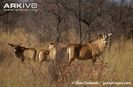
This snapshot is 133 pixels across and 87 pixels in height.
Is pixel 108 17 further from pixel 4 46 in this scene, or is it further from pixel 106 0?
pixel 4 46

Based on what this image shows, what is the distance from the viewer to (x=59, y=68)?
7285 mm

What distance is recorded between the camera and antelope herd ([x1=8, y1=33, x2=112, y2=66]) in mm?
7176

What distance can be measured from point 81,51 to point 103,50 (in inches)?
15.3

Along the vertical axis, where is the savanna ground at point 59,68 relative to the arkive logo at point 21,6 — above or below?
below

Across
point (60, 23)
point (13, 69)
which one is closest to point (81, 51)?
point (60, 23)

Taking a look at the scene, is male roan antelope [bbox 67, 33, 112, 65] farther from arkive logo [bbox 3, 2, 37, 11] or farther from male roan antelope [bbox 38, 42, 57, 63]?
arkive logo [bbox 3, 2, 37, 11]

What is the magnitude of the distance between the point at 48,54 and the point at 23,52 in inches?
17.6

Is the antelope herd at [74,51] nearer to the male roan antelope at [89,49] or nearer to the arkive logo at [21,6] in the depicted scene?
the male roan antelope at [89,49]

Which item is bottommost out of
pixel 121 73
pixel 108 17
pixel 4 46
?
pixel 121 73

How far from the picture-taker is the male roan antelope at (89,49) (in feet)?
23.5

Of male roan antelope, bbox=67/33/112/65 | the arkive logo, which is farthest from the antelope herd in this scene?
the arkive logo

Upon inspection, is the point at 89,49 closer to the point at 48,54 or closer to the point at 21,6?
the point at 48,54

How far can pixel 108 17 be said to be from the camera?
7.12 m

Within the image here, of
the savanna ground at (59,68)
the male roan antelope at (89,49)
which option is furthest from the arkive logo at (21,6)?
the male roan antelope at (89,49)
